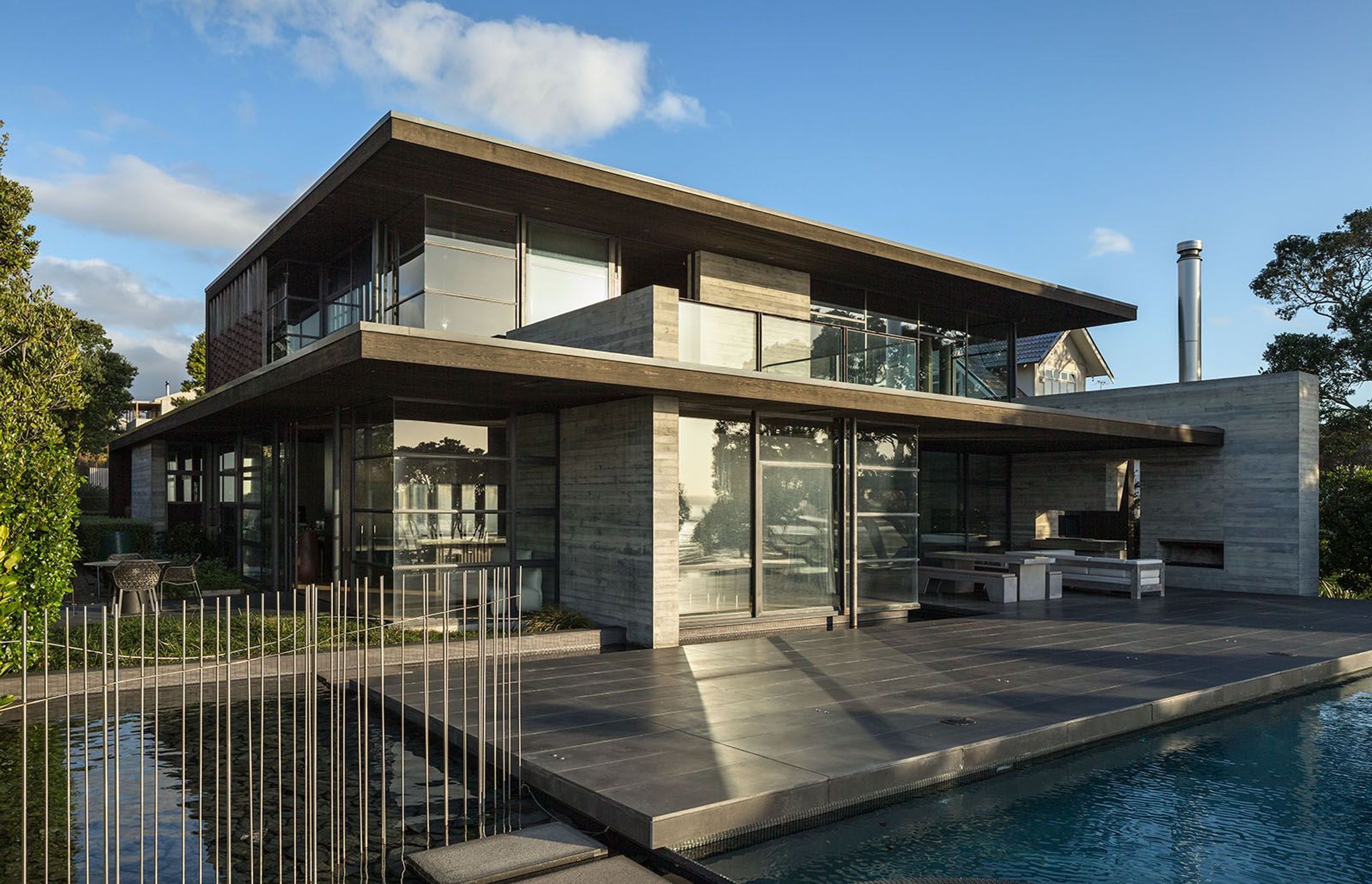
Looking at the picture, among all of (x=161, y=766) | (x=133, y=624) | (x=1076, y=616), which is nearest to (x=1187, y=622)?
(x=1076, y=616)

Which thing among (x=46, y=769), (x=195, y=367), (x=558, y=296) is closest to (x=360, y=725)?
(x=46, y=769)

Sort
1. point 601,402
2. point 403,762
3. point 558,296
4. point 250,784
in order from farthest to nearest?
point 558,296 → point 601,402 → point 403,762 → point 250,784

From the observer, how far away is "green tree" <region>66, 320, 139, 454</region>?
33.5m

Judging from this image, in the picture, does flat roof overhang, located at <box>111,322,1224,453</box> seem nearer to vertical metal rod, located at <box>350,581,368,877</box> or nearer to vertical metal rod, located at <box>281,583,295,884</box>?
vertical metal rod, located at <box>350,581,368,877</box>

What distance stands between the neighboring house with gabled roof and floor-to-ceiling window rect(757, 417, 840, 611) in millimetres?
26198

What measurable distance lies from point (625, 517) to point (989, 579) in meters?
8.89

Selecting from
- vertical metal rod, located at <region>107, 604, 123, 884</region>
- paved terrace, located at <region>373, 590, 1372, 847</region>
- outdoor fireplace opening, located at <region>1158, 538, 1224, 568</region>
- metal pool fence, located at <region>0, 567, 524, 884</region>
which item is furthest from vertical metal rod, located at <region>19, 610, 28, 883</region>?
outdoor fireplace opening, located at <region>1158, 538, 1224, 568</region>

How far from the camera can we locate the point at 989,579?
17641 mm

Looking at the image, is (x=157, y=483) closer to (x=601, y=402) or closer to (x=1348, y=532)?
(x=601, y=402)

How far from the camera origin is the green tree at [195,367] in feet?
165

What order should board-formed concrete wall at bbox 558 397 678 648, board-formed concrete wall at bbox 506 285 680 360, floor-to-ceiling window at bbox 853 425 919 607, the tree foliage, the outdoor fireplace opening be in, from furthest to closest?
the tree foliage → the outdoor fireplace opening → floor-to-ceiling window at bbox 853 425 919 607 → board-formed concrete wall at bbox 506 285 680 360 → board-formed concrete wall at bbox 558 397 678 648

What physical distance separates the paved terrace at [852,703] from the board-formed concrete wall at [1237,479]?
5.19 metres

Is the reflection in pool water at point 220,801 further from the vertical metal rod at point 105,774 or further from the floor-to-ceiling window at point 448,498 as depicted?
the floor-to-ceiling window at point 448,498

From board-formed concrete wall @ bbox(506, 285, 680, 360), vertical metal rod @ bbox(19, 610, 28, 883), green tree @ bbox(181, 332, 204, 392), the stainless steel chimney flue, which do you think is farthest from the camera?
green tree @ bbox(181, 332, 204, 392)
